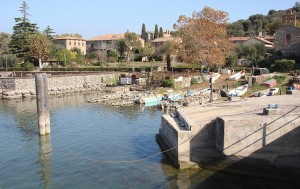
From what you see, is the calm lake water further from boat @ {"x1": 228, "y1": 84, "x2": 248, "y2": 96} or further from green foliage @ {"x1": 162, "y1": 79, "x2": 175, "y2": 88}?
green foliage @ {"x1": 162, "y1": 79, "x2": 175, "y2": 88}

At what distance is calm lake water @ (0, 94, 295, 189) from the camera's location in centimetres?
1467

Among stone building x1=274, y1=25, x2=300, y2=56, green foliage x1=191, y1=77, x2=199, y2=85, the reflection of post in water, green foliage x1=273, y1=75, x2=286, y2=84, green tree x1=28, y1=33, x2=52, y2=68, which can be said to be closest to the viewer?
the reflection of post in water

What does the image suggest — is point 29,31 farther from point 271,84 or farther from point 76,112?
point 271,84

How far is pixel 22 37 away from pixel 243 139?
68.1 meters

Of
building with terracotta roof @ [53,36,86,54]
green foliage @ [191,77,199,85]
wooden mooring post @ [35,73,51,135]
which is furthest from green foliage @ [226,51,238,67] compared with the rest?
building with terracotta roof @ [53,36,86,54]

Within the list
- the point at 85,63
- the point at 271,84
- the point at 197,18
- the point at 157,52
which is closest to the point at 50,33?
the point at 85,63

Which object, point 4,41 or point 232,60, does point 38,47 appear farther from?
point 232,60

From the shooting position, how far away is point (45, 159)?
18.4 m

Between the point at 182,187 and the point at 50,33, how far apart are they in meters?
84.5

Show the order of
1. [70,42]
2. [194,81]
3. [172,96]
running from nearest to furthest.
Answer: [172,96] → [194,81] → [70,42]

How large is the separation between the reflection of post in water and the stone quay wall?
22.5m

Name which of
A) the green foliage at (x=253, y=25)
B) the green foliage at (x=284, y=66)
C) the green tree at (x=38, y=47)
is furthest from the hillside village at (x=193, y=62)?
the green foliage at (x=253, y=25)

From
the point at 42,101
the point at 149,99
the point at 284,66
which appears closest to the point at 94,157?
the point at 42,101

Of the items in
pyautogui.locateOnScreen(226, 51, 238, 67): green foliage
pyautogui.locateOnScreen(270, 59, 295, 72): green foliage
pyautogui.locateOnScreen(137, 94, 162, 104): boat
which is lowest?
pyautogui.locateOnScreen(137, 94, 162, 104): boat
